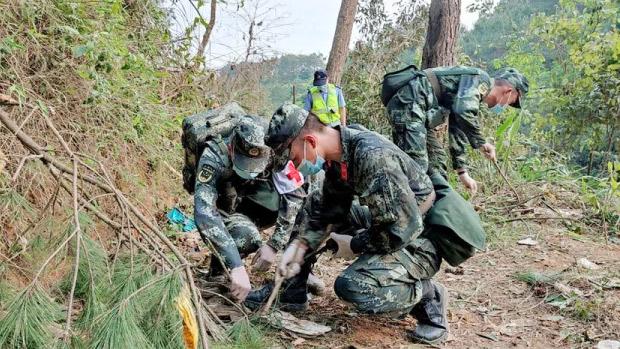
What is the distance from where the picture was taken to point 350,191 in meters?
2.91

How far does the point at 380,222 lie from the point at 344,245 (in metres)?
0.42

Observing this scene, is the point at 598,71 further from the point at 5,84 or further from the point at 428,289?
the point at 5,84

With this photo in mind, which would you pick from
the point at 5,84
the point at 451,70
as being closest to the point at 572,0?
the point at 451,70

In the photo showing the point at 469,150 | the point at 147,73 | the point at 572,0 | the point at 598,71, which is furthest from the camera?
the point at 572,0

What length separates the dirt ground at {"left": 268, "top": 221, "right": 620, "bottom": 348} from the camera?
2961 millimetres

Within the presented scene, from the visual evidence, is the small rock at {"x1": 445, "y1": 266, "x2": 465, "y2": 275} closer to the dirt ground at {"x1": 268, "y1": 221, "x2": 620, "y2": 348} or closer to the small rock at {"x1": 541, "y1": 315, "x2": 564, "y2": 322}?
the dirt ground at {"x1": 268, "y1": 221, "x2": 620, "y2": 348}

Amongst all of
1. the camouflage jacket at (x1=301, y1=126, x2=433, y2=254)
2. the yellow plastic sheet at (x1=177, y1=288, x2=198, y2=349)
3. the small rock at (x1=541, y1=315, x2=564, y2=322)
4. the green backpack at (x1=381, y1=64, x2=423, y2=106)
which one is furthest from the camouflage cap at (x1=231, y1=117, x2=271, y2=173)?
the small rock at (x1=541, y1=315, x2=564, y2=322)

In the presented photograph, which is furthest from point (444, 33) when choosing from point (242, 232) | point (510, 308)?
point (242, 232)

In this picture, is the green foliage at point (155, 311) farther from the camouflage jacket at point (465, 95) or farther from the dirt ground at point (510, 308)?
the camouflage jacket at point (465, 95)

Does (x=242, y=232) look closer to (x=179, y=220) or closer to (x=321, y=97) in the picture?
(x=179, y=220)

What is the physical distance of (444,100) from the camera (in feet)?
14.4

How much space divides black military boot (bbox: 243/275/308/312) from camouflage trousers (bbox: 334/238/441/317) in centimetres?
44

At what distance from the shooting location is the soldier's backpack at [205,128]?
313 cm

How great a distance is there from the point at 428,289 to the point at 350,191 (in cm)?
64
